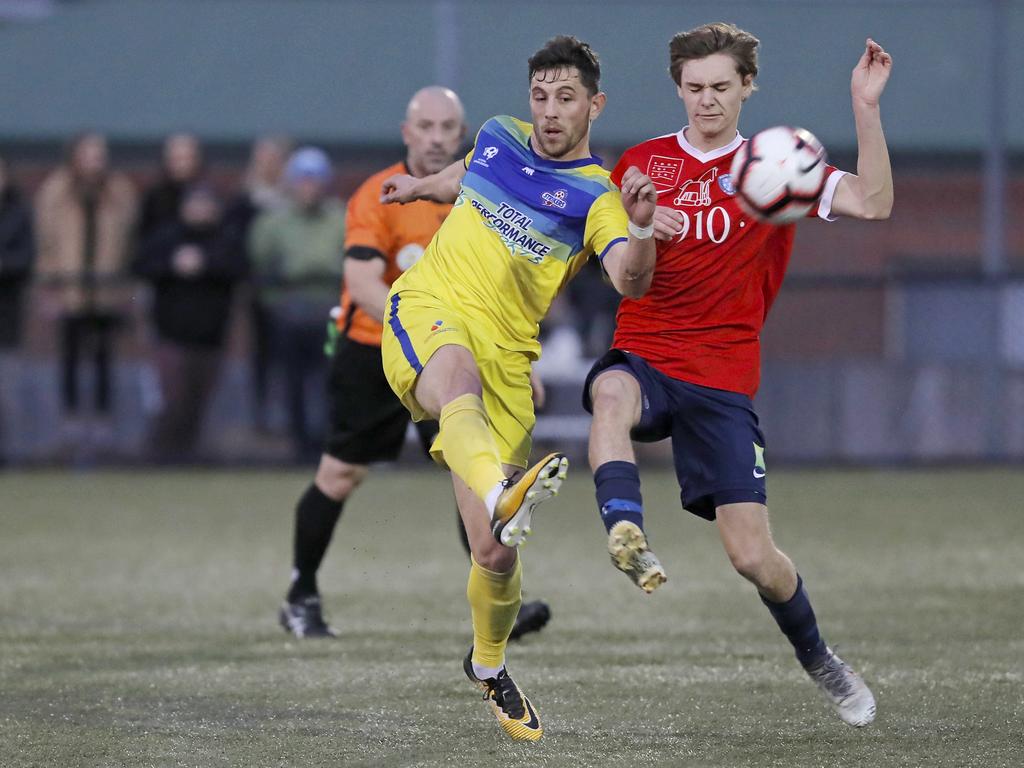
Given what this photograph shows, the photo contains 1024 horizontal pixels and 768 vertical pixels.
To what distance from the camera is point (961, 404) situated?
1395 centimetres

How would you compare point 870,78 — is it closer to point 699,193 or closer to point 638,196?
point 699,193

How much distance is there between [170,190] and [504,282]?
26.5 feet

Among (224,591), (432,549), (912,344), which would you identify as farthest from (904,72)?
(224,591)

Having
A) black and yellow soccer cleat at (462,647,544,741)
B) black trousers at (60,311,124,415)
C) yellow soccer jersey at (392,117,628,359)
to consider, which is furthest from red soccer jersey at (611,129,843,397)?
black trousers at (60,311,124,415)

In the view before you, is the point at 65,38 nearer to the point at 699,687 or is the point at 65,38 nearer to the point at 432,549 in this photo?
the point at 432,549

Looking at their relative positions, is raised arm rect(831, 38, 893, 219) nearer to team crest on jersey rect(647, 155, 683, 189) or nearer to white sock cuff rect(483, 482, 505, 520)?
team crest on jersey rect(647, 155, 683, 189)

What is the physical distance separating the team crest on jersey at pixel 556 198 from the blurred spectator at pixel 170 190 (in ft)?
26.3

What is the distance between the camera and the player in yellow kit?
18.2 ft

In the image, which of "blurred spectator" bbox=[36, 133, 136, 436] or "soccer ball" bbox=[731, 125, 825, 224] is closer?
"soccer ball" bbox=[731, 125, 825, 224]

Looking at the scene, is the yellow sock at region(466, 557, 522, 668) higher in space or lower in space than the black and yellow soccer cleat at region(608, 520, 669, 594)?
lower

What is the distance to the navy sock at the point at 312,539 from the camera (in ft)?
24.5

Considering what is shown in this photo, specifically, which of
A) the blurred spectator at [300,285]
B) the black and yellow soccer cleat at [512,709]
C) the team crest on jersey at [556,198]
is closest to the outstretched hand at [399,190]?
the team crest on jersey at [556,198]

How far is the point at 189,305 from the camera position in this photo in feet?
44.6

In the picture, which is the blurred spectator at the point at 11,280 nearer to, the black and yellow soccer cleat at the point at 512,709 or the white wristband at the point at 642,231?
the black and yellow soccer cleat at the point at 512,709
